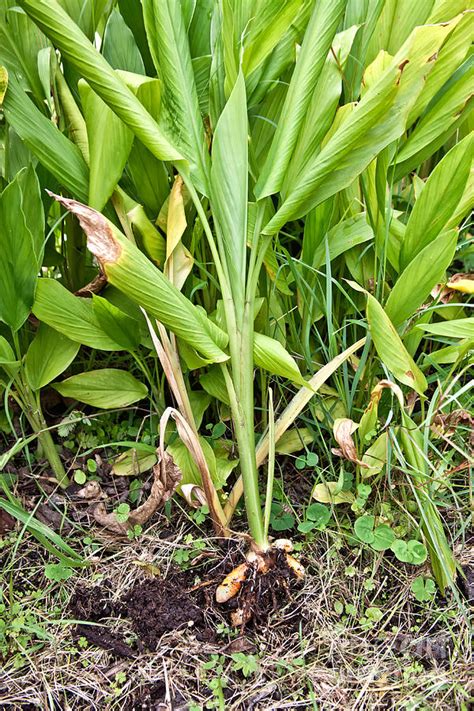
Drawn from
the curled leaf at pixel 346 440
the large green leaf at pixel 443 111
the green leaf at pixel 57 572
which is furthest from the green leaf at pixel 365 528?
the large green leaf at pixel 443 111

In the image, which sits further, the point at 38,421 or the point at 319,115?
the point at 38,421

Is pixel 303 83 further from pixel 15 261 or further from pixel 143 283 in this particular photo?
pixel 15 261

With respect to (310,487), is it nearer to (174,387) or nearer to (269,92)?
(174,387)

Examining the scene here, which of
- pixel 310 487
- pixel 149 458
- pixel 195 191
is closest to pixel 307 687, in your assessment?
pixel 310 487

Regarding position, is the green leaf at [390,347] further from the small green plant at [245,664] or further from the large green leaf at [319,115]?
the small green plant at [245,664]

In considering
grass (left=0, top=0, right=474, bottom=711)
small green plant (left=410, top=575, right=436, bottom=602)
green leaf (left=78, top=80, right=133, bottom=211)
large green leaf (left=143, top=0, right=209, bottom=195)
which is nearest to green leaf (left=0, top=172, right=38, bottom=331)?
grass (left=0, top=0, right=474, bottom=711)

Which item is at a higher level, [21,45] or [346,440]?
[21,45]

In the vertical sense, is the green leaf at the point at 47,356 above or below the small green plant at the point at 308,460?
above

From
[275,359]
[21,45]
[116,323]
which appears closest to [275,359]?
[275,359]
